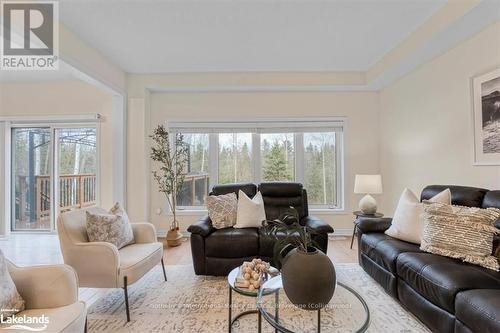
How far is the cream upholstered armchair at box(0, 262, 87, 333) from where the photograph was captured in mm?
1357

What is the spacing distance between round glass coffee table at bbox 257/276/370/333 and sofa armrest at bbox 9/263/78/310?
1.14 m

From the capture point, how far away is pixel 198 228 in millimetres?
2715

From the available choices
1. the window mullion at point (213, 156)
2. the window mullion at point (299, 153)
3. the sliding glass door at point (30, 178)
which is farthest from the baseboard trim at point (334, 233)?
the sliding glass door at point (30, 178)

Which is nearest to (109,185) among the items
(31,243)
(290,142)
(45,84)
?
(31,243)

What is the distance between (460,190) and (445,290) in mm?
1183

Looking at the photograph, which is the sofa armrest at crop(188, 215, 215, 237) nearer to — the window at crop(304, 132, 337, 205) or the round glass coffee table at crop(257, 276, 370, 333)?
the round glass coffee table at crop(257, 276, 370, 333)

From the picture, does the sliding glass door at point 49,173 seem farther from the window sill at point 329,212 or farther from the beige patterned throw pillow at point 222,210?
the window sill at point 329,212

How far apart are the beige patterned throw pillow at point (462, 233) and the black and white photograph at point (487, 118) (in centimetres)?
81

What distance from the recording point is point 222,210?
3047 millimetres

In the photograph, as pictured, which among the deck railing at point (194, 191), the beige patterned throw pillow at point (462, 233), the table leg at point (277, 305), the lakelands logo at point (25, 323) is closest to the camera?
the lakelands logo at point (25, 323)

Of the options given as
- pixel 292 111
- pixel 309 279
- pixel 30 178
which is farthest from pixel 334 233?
pixel 30 178

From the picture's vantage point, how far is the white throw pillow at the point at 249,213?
3.00m

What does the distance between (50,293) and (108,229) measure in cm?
85

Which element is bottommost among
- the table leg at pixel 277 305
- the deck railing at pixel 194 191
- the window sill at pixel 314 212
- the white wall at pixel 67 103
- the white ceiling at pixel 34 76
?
the table leg at pixel 277 305
